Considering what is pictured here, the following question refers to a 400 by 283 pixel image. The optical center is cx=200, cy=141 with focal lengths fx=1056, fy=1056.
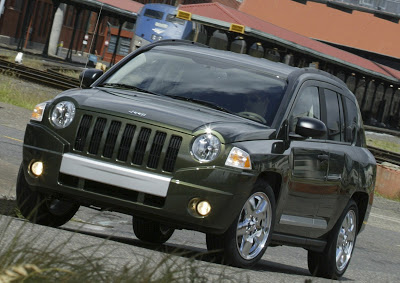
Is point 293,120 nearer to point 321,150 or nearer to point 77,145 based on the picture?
point 321,150

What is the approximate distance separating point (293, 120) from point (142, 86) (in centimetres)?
125

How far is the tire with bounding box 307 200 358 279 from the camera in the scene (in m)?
9.13

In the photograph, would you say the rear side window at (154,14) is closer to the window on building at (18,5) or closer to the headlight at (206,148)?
the window on building at (18,5)

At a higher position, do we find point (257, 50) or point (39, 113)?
point (39, 113)

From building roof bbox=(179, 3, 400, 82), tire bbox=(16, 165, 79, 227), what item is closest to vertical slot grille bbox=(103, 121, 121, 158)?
tire bbox=(16, 165, 79, 227)

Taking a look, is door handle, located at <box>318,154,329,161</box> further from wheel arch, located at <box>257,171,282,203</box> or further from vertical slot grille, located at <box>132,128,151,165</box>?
vertical slot grille, located at <box>132,128,151,165</box>

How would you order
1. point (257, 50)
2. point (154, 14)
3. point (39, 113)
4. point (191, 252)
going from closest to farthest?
1. point (39, 113)
2. point (191, 252)
3. point (154, 14)
4. point (257, 50)

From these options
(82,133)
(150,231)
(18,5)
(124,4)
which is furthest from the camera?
(18,5)

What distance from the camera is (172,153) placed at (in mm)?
7266

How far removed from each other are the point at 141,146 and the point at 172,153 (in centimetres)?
22

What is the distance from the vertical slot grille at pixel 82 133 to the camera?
294 inches

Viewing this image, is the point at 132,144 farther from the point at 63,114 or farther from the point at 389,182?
the point at 389,182

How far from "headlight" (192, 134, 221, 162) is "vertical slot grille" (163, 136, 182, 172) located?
113 mm

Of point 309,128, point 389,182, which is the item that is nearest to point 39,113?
point 309,128
